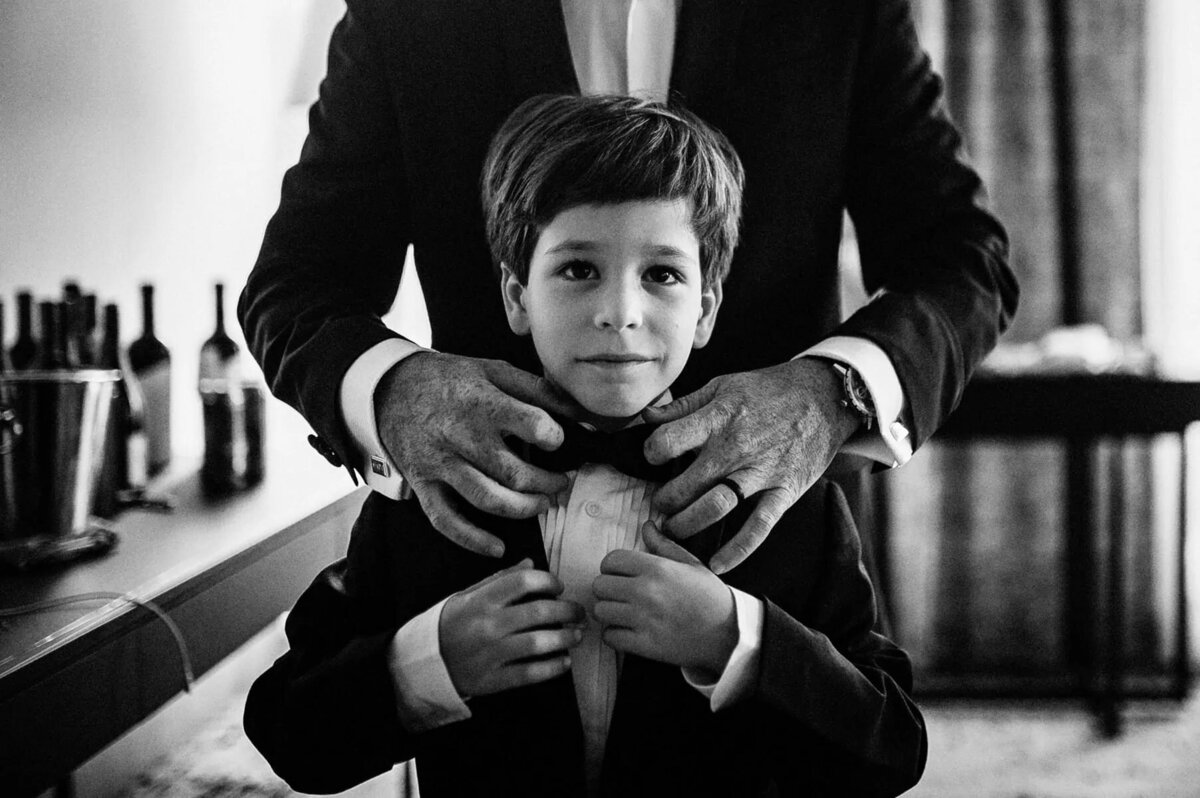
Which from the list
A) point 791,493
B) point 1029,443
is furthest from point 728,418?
point 1029,443

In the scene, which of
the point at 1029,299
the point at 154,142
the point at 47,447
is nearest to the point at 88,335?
the point at 154,142

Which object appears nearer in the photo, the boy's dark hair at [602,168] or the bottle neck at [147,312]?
the boy's dark hair at [602,168]

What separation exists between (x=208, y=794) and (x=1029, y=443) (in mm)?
2578

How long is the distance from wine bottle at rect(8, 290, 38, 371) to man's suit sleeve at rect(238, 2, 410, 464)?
64 cm

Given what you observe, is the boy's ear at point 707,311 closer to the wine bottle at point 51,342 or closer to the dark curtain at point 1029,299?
the wine bottle at point 51,342

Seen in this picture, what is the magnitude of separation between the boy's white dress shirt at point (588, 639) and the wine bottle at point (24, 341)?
102 cm

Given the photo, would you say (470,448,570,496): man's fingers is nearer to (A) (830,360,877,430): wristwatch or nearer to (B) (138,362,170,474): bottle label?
(A) (830,360,877,430): wristwatch

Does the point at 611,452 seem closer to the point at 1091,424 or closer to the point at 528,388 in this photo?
the point at 528,388

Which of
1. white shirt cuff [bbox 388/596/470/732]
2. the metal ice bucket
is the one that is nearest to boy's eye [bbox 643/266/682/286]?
white shirt cuff [bbox 388/596/470/732]

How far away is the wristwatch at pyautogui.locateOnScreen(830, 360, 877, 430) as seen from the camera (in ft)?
2.91

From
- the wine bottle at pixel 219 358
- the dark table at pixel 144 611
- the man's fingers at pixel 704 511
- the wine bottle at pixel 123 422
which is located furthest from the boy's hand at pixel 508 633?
the wine bottle at pixel 219 358

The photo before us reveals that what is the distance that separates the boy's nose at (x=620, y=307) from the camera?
788 mm

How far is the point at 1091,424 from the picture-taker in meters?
2.49

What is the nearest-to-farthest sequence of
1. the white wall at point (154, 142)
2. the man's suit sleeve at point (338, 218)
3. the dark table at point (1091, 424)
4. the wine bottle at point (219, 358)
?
1. the man's suit sleeve at point (338, 218)
2. the white wall at point (154, 142)
3. the wine bottle at point (219, 358)
4. the dark table at point (1091, 424)
